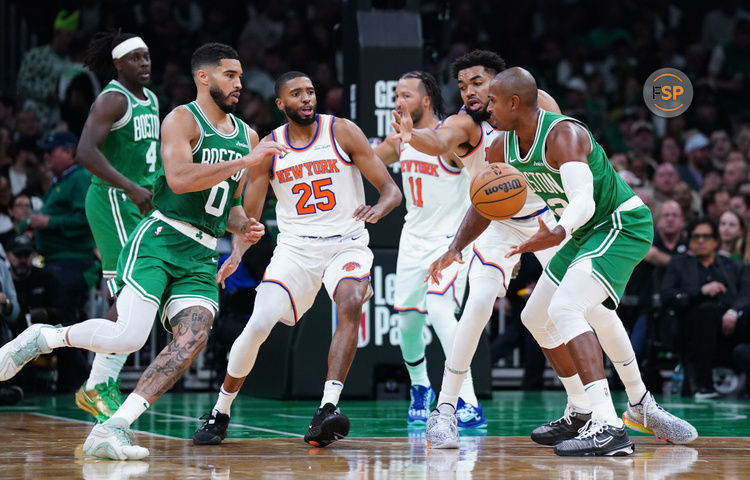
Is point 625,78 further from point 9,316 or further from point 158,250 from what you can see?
point 158,250

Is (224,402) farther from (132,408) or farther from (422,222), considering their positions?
(422,222)

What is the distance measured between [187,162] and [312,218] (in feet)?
3.53

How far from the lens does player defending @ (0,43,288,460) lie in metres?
6.45

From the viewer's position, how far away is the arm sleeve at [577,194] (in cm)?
619

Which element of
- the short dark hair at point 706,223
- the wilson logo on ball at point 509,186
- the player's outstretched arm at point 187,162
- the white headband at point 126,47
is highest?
the white headband at point 126,47

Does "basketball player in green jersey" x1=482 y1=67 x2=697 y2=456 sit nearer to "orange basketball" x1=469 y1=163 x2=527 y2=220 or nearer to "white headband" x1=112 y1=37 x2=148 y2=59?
"orange basketball" x1=469 y1=163 x2=527 y2=220

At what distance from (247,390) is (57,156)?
3.26m

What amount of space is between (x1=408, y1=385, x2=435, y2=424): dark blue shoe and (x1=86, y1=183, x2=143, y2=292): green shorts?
253 centimetres

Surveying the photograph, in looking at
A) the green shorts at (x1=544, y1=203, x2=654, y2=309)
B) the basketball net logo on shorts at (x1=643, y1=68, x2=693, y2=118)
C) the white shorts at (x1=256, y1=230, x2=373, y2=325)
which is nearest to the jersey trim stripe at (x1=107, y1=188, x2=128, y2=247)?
the white shorts at (x1=256, y1=230, x2=373, y2=325)

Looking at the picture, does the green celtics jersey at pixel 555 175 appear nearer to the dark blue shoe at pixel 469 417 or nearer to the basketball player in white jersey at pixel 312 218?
the basketball player in white jersey at pixel 312 218

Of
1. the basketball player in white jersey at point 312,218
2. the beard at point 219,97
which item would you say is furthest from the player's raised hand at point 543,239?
the beard at point 219,97

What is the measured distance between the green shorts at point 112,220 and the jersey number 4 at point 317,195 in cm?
129

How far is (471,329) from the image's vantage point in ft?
23.8

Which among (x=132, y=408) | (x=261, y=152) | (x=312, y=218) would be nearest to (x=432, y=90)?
(x=312, y=218)
